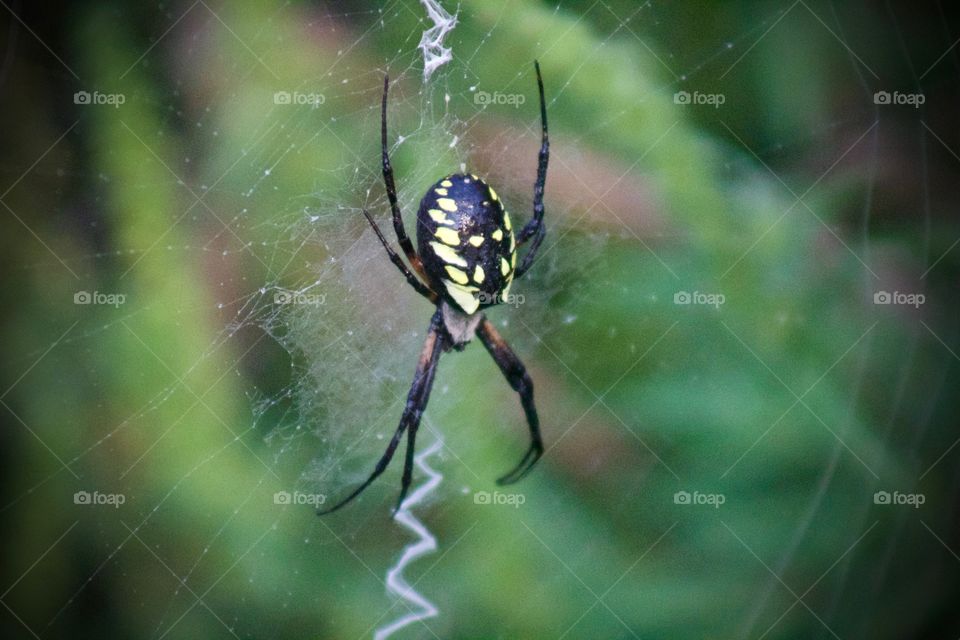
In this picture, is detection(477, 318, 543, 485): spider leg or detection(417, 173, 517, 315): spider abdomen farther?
detection(477, 318, 543, 485): spider leg

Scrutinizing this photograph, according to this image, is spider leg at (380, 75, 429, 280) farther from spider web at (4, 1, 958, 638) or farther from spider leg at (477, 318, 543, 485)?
spider leg at (477, 318, 543, 485)

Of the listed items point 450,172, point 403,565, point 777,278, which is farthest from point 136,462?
point 777,278

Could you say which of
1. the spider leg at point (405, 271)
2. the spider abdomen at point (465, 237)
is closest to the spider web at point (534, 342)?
the spider leg at point (405, 271)

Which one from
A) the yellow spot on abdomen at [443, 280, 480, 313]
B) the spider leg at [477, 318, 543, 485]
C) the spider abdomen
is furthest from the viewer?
the spider leg at [477, 318, 543, 485]

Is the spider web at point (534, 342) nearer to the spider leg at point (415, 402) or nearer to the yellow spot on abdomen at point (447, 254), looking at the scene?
the spider leg at point (415, 402)

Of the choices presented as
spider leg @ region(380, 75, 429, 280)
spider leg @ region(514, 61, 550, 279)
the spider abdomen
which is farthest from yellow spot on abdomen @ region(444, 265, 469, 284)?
spider leg @ region(514, 61, 550, 279)
